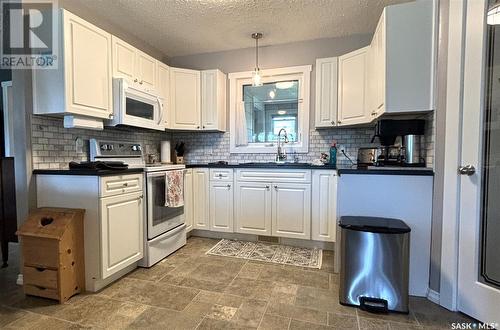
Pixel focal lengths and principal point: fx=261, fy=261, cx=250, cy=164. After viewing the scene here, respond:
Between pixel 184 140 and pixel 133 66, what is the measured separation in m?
1.36

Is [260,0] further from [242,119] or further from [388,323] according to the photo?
[388,323]

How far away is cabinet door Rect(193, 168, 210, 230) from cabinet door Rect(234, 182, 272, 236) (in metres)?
0.40

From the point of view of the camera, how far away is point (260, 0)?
2.44m

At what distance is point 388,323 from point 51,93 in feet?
9.56

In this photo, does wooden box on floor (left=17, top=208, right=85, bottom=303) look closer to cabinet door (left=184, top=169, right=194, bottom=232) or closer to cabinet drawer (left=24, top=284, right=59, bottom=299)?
cabinet drawer (left=24, top=284, right=59, bottom=299)

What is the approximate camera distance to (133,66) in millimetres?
2773

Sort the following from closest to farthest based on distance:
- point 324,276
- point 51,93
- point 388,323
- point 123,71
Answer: point 388,323, point 51,93, point 324,276, point 123,71

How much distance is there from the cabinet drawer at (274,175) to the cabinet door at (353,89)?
2.57 ft

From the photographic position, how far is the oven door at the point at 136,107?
2488mm

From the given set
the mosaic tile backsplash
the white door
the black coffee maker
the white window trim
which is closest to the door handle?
the white door

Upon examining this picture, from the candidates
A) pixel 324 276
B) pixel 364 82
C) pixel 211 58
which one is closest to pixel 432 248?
pixel 324 276

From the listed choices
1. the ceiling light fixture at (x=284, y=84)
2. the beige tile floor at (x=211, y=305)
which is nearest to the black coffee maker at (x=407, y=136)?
the beige tile floor at (x=211, y=305)

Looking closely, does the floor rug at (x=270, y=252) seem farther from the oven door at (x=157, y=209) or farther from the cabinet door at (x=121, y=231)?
the cabinet door at (x=121, y=231)

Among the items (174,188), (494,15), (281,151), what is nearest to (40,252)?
(174,188)
